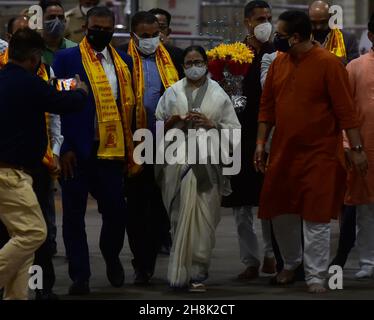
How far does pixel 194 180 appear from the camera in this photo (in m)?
12.0

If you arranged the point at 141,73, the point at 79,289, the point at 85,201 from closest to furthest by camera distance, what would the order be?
the point at 79,289
the point at 85,201
the point at 141,73

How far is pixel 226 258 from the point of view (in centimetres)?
1406

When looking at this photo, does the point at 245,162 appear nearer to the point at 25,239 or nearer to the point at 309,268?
the point at 309,268

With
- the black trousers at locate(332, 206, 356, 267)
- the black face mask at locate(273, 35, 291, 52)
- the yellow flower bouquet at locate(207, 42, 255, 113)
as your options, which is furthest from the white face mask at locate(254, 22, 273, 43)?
the black trousers at locate(332, 206, 356, 267)

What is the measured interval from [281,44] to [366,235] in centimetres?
185

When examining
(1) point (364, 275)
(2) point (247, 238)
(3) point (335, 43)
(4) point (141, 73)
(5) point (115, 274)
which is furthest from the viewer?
→ (3) point (335, 43)

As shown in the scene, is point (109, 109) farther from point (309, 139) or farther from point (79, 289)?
point (309, 139)

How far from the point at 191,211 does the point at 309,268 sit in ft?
3.24

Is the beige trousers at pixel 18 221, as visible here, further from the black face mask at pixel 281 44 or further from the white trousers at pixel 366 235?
the white trousers at pixel 366 235

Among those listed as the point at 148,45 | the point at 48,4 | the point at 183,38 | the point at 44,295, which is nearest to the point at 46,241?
the point at 44,295

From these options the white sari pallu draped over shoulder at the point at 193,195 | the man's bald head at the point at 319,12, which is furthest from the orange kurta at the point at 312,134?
the man's bald head at the point at 319,12

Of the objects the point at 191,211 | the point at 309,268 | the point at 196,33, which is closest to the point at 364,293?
the point at 309,268

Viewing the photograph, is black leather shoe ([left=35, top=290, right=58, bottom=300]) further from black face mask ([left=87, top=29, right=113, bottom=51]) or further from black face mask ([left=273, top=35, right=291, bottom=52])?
black face mask ([left=273, top=35, right=291, bottom=52])

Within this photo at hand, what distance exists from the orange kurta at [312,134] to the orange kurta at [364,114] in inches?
26.0
